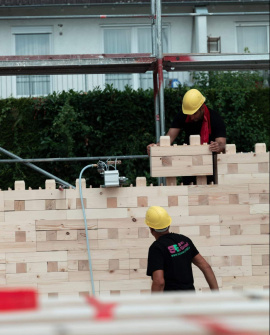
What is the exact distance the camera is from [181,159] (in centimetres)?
730

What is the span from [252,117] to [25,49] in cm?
624

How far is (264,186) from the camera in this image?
7.27 meters

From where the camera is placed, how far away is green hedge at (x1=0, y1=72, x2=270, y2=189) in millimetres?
11898

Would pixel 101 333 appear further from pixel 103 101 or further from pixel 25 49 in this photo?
pixel 25 49

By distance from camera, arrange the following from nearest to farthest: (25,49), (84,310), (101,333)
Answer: (101,333) → (84,310) → (25,49)

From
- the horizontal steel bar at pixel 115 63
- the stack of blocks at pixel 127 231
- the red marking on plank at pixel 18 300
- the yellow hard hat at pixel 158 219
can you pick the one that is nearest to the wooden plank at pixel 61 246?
the stack of blocks at pixel 127 231

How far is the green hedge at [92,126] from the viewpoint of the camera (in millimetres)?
11898

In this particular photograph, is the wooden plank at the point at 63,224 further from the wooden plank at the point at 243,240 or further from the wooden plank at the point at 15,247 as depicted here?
the wooden plank at the point at 243,240

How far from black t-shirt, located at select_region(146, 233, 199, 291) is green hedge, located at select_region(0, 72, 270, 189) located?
571 cm

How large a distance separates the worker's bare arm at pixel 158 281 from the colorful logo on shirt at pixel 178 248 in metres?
0.22

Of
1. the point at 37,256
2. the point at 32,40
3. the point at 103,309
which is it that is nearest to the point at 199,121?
the point at 37,256

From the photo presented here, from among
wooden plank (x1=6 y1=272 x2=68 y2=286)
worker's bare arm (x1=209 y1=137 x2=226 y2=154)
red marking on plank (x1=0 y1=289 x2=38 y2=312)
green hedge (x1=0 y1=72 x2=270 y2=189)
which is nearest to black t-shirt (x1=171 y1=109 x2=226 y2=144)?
worker's bare arm (x1=209 y1=137 x2=226 y2=154)

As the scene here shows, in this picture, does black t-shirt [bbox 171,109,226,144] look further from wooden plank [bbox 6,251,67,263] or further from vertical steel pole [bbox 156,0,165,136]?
wooden plank [bbox 6,251,67,263]

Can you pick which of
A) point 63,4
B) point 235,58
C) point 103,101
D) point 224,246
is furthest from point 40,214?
point 63,4
